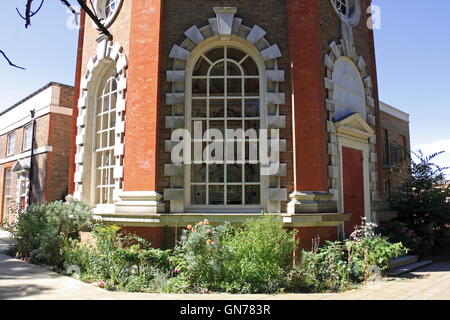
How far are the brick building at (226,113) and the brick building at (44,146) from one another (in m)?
7.56

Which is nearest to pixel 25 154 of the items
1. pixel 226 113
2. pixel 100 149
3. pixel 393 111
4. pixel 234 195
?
pixel 100 149

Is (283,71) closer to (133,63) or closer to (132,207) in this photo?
(133,63)

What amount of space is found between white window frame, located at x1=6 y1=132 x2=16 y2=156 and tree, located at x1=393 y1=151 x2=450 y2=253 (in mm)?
19283

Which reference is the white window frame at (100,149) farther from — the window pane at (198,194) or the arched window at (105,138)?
the window pane at (198,194)

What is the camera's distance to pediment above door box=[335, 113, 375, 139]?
32.5 ft

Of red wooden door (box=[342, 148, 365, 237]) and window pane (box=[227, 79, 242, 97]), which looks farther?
red wooden door (box=[342, 148, 365, 237])

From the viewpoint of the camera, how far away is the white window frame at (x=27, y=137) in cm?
1842

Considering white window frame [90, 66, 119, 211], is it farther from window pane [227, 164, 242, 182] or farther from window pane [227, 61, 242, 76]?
window pane [227, 164, 242, 182]

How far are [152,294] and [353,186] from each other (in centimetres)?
663

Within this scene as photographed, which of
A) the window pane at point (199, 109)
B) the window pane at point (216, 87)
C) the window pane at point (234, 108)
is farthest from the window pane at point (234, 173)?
the window pane at point (216, 87)

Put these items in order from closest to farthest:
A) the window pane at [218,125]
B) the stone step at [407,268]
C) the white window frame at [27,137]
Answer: the stone step at [407,268] < the window pane at [218,125] < the white window frame at [27,137]

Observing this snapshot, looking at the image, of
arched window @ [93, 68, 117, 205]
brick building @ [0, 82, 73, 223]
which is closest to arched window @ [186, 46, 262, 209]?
arched window @ [93, 68, 117, 205]

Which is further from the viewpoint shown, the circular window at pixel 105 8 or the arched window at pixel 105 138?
the circular window at pixel 105 8

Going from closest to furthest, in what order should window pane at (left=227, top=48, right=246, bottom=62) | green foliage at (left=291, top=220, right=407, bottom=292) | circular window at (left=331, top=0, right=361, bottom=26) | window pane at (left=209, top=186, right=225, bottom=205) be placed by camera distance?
green foliage at (left=291, top=220, right=407, bottom=292) < window pane at (left=209, top=186, right=225, bottom=205) < window pane at (left=227, top=48, right=246, bottom=62) < circular window at (left=331, top=0, right=361, bottom=26)
